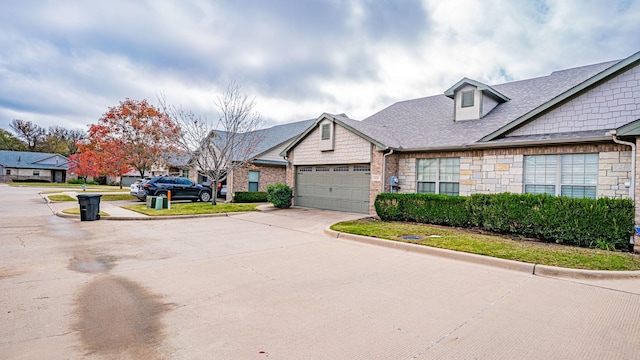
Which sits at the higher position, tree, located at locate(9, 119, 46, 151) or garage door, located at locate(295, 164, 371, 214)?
tree, located at locate(9, 119, 46, 151)

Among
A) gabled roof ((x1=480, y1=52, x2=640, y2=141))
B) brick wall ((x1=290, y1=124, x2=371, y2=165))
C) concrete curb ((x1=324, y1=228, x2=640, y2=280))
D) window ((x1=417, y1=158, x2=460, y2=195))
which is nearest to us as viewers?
concrete curb ((x1=324, y1=228, x2=640, y2=280))

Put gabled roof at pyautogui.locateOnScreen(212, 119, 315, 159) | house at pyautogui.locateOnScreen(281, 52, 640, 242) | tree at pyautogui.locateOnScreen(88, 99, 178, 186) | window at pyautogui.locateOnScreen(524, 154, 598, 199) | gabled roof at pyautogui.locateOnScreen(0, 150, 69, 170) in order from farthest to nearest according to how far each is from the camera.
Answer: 1. gabled roof at pyautogui.locateOnScreen(0, 150, 69, 170)
2. tree at pyautogui.locateOnScreen(88, 99, 178, 186)
3. gabled roof at pyautogui.locateOnScreen(212, 119, 315, 159)
4. window at pyautogui.locateOnScreen(524, 154, 598, 199)
5. house at pyautogui.locateOnScreen(281, 52, 640, 242)

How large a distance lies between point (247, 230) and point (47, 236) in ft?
17.9

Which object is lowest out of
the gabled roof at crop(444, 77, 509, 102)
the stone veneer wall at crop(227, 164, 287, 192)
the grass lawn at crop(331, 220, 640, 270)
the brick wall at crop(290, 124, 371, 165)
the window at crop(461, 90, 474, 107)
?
the grass lawn at crop(331, 220, 640, 270)

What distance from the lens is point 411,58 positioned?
1516cm

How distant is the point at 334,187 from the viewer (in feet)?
52.5

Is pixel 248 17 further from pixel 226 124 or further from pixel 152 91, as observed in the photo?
pixel 152 91

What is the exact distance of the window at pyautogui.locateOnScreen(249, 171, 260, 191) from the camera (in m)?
22.6

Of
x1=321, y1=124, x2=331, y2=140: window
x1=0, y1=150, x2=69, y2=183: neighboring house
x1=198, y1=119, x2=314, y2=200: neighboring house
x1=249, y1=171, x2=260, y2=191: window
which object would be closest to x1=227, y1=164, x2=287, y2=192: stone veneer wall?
x1=198, y1=119, x2=314, y2=200: neighboring house

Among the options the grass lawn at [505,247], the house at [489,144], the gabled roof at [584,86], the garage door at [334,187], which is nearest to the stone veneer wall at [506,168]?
the house at [489,144]

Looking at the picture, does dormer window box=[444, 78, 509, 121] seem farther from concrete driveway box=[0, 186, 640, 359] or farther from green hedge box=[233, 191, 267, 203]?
green hedge box=[233, 191, 267, 203]

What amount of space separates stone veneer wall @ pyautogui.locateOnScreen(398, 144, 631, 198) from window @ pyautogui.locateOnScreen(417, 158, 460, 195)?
236 mm

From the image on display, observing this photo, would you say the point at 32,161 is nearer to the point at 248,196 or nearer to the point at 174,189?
the point at 174,189

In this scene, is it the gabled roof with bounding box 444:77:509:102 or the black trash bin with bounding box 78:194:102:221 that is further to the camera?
the gabled roof with bounding box 444:77:509:102
